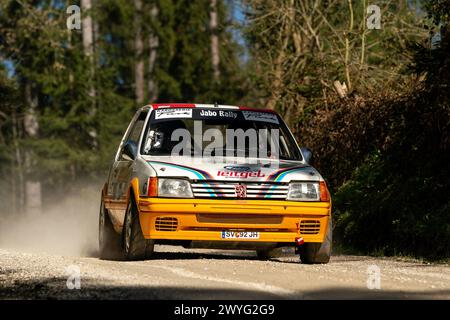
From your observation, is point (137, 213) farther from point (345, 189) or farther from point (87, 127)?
point (87, 127)

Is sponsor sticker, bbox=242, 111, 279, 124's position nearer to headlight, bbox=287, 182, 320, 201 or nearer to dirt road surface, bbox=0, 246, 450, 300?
headlight, bbox=287, 182, 320, 201

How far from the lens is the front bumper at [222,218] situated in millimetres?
11344

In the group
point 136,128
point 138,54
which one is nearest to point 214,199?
point 136,128

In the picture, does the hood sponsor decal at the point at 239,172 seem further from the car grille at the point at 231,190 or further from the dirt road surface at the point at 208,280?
the dirt road surface at the point at 208,280

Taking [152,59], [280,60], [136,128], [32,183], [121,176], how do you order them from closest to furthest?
[121,176] < [136,128] < [280,60] < [32,183] < [152,59]

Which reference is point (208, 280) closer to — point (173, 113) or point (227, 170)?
point (227, 170)

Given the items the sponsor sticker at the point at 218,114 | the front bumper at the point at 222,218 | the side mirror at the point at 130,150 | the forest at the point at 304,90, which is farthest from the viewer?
the forest at the point at 304,90

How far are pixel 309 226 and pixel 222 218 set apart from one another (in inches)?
39.0

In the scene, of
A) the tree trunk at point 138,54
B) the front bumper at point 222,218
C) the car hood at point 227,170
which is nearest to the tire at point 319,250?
the front bumper at point 222,218

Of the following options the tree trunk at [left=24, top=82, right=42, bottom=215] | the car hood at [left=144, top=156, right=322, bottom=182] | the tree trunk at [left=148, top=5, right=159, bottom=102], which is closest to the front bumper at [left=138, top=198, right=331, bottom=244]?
the car hood at [left=144, top=156, right=322, bottom=182]

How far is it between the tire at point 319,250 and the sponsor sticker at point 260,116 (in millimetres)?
1844

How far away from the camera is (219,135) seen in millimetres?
12906

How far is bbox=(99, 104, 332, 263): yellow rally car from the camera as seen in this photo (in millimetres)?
11375
